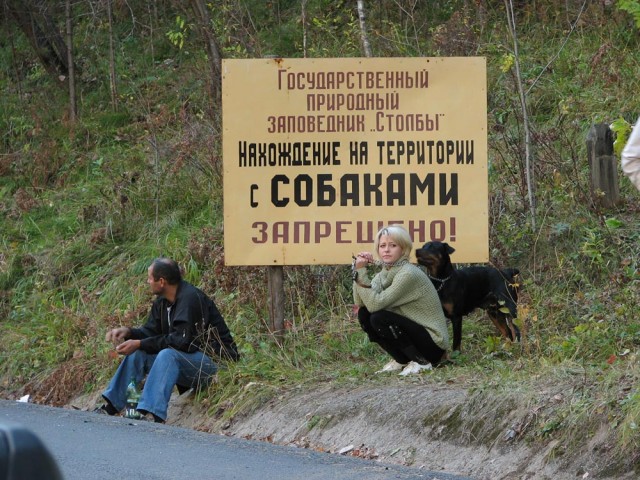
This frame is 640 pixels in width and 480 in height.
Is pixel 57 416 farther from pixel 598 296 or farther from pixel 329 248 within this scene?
pixel 598 296

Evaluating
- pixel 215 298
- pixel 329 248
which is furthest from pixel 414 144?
pixel 215 298

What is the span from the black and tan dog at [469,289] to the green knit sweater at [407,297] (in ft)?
1.37

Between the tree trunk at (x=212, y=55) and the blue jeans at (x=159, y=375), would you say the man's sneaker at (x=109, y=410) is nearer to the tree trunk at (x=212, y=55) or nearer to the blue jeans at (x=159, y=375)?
→ the blue jeans at (x=159, y=375)

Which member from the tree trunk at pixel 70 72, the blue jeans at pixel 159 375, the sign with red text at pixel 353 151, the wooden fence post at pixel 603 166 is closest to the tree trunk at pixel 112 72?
the tree trunk at pixel 70 72

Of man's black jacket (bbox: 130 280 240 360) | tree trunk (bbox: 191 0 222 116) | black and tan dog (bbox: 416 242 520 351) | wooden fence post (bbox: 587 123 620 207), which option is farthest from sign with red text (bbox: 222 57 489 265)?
tree trunk (bbox: 191 0 222 116)

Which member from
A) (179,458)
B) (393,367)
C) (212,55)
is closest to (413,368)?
(393,367)

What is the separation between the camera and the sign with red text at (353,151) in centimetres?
1027

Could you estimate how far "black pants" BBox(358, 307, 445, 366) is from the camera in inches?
369

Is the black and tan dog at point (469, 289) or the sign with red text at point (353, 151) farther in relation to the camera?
the sign with red text at point (353, 151)

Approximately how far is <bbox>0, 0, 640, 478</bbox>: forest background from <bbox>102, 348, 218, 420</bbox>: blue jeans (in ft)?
0.65

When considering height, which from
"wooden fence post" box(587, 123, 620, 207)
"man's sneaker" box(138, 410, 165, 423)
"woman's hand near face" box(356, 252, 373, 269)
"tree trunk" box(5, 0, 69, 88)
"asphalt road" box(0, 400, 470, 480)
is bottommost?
"man's sneaker" box(138, 410, 165, 423)

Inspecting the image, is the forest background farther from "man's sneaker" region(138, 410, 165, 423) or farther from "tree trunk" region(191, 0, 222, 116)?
"man's sneaker" region(138, 410, 165, 423)

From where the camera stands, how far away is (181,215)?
1539cm

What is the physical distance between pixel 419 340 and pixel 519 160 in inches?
161
